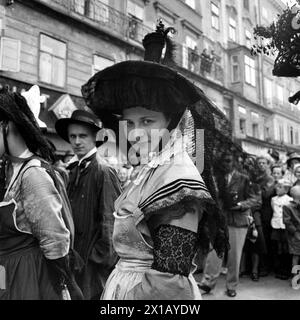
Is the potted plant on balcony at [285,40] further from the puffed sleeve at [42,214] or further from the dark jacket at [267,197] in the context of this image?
the dark jacket at [267,197]

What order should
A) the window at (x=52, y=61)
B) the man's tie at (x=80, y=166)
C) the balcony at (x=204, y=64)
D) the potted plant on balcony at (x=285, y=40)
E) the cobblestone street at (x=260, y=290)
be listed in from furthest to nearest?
the window at (x=52, y=61), the balcony at (x=204, y=64), the cobblestone street at (x=260, y=290), the man's tie at (x=80, y=166), the potted plant on balcony at (x=285, y=40)

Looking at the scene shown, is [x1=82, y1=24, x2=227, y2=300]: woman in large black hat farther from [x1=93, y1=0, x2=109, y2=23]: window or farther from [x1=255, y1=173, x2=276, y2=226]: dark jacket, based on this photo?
[x1=93, y1=0, x2=109, y2=23]: window

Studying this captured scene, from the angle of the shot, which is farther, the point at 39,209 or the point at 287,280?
the point at 287,280

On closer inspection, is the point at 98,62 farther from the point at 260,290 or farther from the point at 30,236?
the point at 30,236

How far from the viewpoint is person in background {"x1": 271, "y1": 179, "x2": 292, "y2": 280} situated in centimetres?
528

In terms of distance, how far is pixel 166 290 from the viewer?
1.04 meters

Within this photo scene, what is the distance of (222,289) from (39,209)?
3.36 metres

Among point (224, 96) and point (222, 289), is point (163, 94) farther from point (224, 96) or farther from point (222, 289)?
point (224, 96)

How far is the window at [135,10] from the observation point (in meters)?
11.2

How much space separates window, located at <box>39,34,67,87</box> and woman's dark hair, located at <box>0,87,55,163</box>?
8365mm

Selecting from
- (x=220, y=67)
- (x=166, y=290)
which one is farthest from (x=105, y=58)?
(x=166, y=290)

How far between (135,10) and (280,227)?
8780mm

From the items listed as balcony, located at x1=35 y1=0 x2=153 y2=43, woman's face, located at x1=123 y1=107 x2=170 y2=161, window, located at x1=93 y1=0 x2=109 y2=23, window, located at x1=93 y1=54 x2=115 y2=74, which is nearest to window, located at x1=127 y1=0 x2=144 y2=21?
balcony, located at x1=35 y1=0 x2=153 y2=43

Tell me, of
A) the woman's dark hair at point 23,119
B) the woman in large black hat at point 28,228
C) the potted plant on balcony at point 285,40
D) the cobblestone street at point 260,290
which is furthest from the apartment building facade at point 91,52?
the woman in large black hat at point 28,228
